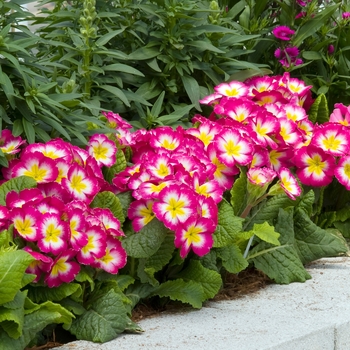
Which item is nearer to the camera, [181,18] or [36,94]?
[36,94]

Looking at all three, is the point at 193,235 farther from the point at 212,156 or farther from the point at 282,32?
the point at 282,32

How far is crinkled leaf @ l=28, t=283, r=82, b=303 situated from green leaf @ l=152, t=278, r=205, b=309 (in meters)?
0.40

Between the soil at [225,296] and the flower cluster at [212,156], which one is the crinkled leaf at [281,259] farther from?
the flower cluster at [212,156]

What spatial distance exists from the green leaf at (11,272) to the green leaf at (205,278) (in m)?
0.80

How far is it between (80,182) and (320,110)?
1.68m

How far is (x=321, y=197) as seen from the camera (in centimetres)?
362

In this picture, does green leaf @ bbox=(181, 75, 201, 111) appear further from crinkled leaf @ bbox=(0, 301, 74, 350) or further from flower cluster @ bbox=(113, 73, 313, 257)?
crinkled leaf @ bbox=(0, 301, 74, 350)

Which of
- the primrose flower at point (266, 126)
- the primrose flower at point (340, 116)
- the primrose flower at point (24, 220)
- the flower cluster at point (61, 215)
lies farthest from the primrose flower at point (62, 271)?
the primrose flower at point (340, 116)

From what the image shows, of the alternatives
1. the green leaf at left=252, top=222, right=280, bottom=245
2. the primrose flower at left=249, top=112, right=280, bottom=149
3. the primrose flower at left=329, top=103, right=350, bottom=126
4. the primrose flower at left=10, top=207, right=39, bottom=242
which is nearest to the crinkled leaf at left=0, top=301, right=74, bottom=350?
the primrose flower at left=10, top=207, right=39, bottom=242

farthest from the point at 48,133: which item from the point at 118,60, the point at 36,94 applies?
the point at 118,60

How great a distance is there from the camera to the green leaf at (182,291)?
103 inches

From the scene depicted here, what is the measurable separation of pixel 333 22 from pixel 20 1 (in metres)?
2.30

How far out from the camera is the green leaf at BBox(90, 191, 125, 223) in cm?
266

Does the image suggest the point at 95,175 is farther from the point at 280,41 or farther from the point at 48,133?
the point at 280,41
